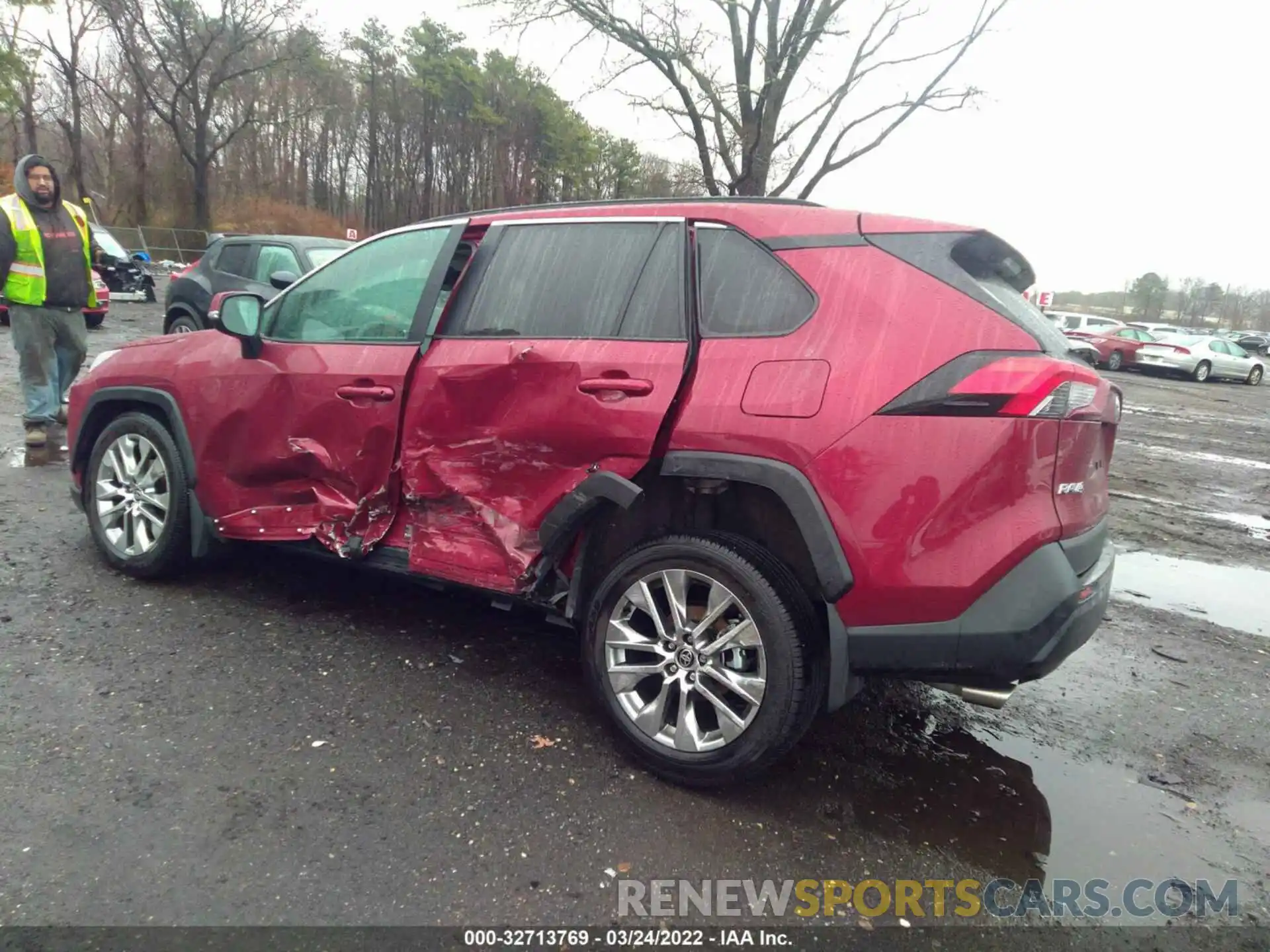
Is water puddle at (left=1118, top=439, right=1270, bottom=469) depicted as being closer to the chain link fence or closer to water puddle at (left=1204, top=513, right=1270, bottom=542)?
water puddle at (left=1204, top=513, right=1270, bottom=542)

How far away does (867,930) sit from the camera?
2.18m

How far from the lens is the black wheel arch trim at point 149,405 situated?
385 centimetres

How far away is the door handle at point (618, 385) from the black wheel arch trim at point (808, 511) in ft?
1.24

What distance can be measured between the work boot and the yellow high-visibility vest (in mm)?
902

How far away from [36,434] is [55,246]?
4.65 ft

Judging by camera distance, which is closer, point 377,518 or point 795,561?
point 795,561

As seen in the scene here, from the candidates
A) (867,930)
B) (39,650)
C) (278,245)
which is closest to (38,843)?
(39,650)

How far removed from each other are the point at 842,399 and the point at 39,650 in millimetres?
3217

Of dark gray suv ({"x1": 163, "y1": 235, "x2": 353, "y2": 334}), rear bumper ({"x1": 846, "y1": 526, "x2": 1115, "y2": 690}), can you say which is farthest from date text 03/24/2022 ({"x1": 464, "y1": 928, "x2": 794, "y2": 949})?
dark gray suv ({"x1": 163, "y1": 235, "x2": 353, "y2": 334})

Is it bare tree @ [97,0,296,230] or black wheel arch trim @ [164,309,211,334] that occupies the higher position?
bare tree @ [97,0,296,230]

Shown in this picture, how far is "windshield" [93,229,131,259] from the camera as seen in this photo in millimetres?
18719

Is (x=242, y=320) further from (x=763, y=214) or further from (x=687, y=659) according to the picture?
(x=687, y=659)

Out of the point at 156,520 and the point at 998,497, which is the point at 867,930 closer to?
the point at 998,497

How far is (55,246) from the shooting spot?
20.5 feet
